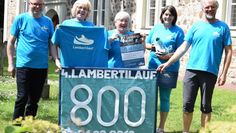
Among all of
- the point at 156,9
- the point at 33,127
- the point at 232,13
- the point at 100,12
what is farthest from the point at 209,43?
the point at 100,12

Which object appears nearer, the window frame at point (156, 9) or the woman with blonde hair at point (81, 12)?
the woman with blonde hair at point (81, 12)

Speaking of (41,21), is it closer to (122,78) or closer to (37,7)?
(37,7)

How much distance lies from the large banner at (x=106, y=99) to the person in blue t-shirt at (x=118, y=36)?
22.1 inches

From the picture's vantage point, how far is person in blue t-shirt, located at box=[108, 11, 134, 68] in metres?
5.82

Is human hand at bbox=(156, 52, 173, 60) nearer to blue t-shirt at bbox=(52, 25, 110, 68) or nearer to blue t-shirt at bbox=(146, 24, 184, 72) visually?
blue t-shirt at bbox=(146, 24, 184, 72)

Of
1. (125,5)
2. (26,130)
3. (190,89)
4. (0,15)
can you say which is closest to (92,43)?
(190,89)

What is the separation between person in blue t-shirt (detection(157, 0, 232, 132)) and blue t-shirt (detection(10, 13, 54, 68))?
59.0 inches

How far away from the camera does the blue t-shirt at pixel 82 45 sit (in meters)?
5.68

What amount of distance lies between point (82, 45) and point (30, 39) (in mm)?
673

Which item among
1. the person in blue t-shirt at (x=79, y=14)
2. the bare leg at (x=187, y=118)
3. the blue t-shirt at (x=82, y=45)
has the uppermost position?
the person in blue t-shirt at (x=79, y=14)

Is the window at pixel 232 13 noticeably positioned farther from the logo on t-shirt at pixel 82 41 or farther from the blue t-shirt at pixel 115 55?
the logo on t-shirt at pixel 82 41

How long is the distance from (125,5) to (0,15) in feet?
62.5

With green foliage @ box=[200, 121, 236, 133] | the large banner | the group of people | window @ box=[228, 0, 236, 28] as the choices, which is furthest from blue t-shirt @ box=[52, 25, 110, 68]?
window @ box=[228, 0, 236, 28]

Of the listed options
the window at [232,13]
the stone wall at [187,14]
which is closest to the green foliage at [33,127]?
the window at [232,13]
